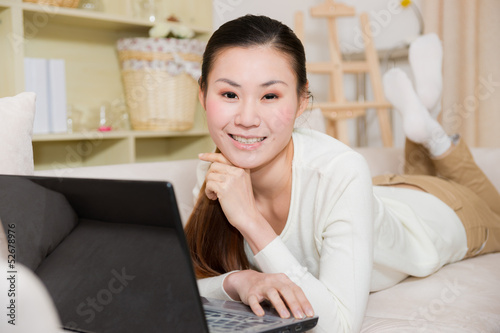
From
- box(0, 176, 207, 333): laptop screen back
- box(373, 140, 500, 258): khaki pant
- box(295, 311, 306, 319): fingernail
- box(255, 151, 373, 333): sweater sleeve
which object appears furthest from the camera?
box(373, 140, 500, 258): khaki pant

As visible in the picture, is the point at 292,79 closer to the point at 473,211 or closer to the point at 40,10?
the point at 473,211

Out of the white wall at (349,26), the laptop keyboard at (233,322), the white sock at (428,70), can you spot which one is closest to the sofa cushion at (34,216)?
the laptop keyboard at (233,322)

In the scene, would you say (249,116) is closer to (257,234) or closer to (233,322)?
(257,234)

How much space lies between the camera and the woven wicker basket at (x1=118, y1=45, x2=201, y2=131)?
217 centimetres

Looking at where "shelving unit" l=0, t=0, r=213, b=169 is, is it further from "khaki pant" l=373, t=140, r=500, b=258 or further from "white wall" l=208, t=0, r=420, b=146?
"khaki pant" l=373, t=140, r=500, b=258

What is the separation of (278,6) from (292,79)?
2.31 meters

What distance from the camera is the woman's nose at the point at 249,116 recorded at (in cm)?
90

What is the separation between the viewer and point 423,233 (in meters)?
1.33

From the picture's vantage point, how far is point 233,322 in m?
0.66

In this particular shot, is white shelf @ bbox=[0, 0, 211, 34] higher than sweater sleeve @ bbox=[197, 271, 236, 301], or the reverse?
white shelf @ bbox=[0, 0, 211, 34]

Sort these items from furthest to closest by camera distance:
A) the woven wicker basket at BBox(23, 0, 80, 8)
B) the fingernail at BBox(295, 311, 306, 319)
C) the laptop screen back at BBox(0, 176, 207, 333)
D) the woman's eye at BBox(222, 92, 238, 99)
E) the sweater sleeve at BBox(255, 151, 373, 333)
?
the woven wicker basket at BBox(23, 0, 80, 8) → the woman's eye at BBox(222, 92, 238, 99) → the sweater sleeve at BBox(255, 151, 373, 333) → the fingernail at BBox(295, 311, 306, 319) → the laptop screen back at BBox(0, 176, 207, 333)

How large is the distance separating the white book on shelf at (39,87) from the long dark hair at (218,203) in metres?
1.12

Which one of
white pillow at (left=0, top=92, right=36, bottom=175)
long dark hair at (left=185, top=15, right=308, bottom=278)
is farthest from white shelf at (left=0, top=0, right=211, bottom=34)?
long dark hair at (left=185, top=15, right=308, bottom=278)

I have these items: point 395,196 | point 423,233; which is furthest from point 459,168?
point 423,233
